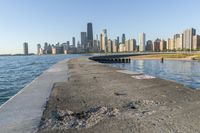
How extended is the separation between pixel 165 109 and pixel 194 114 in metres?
0.95

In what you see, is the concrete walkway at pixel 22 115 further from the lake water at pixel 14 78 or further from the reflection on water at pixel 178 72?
the reflection on water at pixel 178 72

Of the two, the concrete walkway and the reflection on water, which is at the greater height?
the concrete walkway

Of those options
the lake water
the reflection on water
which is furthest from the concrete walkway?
the reflection on water

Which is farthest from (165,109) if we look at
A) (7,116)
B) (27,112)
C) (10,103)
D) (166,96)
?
(10,103)

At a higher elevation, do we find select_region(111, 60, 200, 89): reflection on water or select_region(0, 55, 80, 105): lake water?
select_region(0, 55, 80, 105): lake water

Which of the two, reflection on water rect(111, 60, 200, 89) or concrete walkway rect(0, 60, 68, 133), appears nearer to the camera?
concrete walkway rect(0, 60, 68, 133)

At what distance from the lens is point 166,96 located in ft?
31.0

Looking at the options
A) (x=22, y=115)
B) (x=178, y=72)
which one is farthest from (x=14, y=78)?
(x=178, y=72)

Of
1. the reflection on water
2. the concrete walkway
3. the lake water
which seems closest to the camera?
the concrete walkway

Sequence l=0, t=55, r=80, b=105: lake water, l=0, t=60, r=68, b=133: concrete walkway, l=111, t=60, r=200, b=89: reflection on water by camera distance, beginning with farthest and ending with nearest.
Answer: l=111, t=60, r=200, b=89: reflection on water < l=0, t=55, r=80, b=105: lake water < l=0, t=60, r=68, b=133: concrete walkway

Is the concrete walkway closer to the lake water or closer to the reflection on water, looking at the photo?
the lake water

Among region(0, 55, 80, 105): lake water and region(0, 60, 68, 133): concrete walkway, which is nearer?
region(0, 60, 68, 133): concrete walkway

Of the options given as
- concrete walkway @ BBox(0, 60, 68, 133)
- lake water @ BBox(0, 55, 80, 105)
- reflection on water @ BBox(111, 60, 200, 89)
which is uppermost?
concrete walkway @ BBox(0, 60, 68, 133)

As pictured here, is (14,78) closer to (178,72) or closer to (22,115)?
(22,115)
